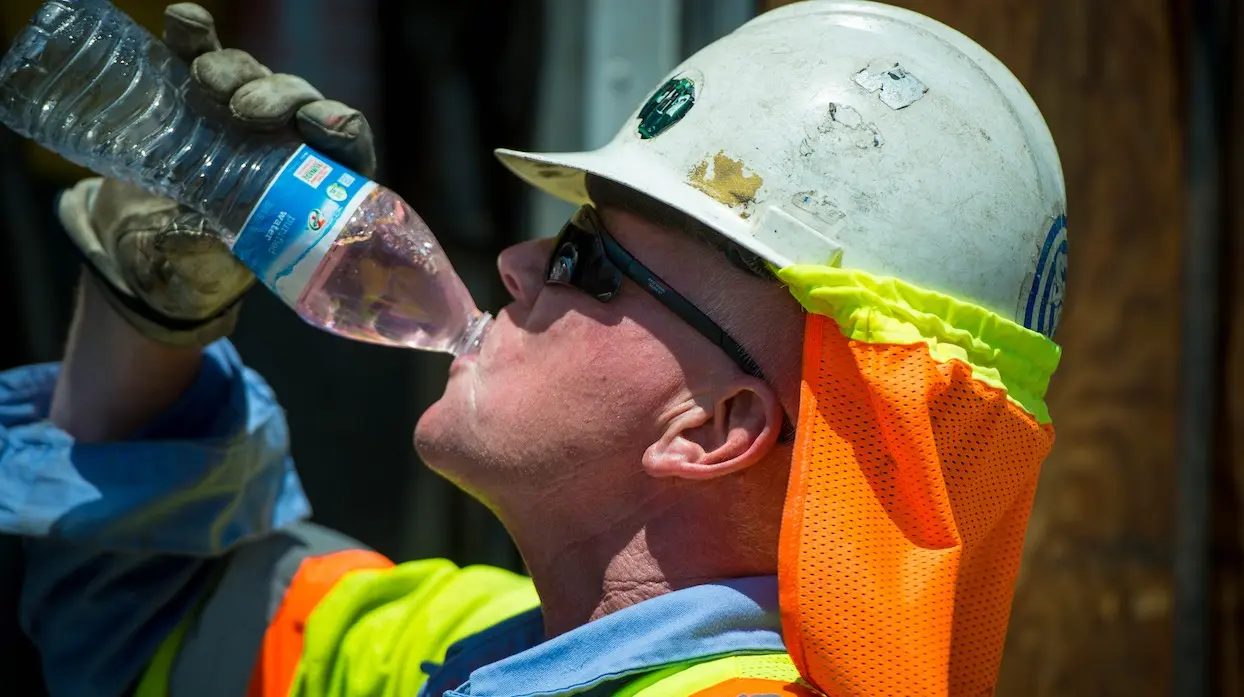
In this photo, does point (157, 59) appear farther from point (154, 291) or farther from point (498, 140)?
point (498, 140)

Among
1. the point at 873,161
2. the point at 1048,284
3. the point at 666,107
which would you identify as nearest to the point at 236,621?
the point at 666,107

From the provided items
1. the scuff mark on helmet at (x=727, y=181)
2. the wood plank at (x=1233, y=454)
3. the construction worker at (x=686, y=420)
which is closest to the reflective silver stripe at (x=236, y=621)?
the construction worker at (x=686, y=420)

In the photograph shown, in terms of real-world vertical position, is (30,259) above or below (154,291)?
below

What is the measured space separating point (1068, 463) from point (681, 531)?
75.0 inches

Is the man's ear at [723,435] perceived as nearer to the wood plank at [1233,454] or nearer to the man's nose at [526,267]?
the man's nose at [526,267]

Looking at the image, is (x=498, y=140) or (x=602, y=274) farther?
(x=498, y=140)

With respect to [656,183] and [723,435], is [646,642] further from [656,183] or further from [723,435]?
[656,183]

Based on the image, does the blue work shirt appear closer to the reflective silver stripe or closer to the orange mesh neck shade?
the reflective silver stripe

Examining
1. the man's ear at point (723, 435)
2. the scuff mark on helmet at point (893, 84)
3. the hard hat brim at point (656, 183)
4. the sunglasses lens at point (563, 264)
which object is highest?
the scuff mark on helmet at point (893, 84)

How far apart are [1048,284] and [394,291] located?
3.68 feet

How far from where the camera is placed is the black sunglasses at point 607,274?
75.9 inches

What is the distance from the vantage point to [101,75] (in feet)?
7.03

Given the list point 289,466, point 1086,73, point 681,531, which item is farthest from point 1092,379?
point 289,466

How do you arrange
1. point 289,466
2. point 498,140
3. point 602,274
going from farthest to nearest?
point 498,140 → point 289,466 → point 602,274
